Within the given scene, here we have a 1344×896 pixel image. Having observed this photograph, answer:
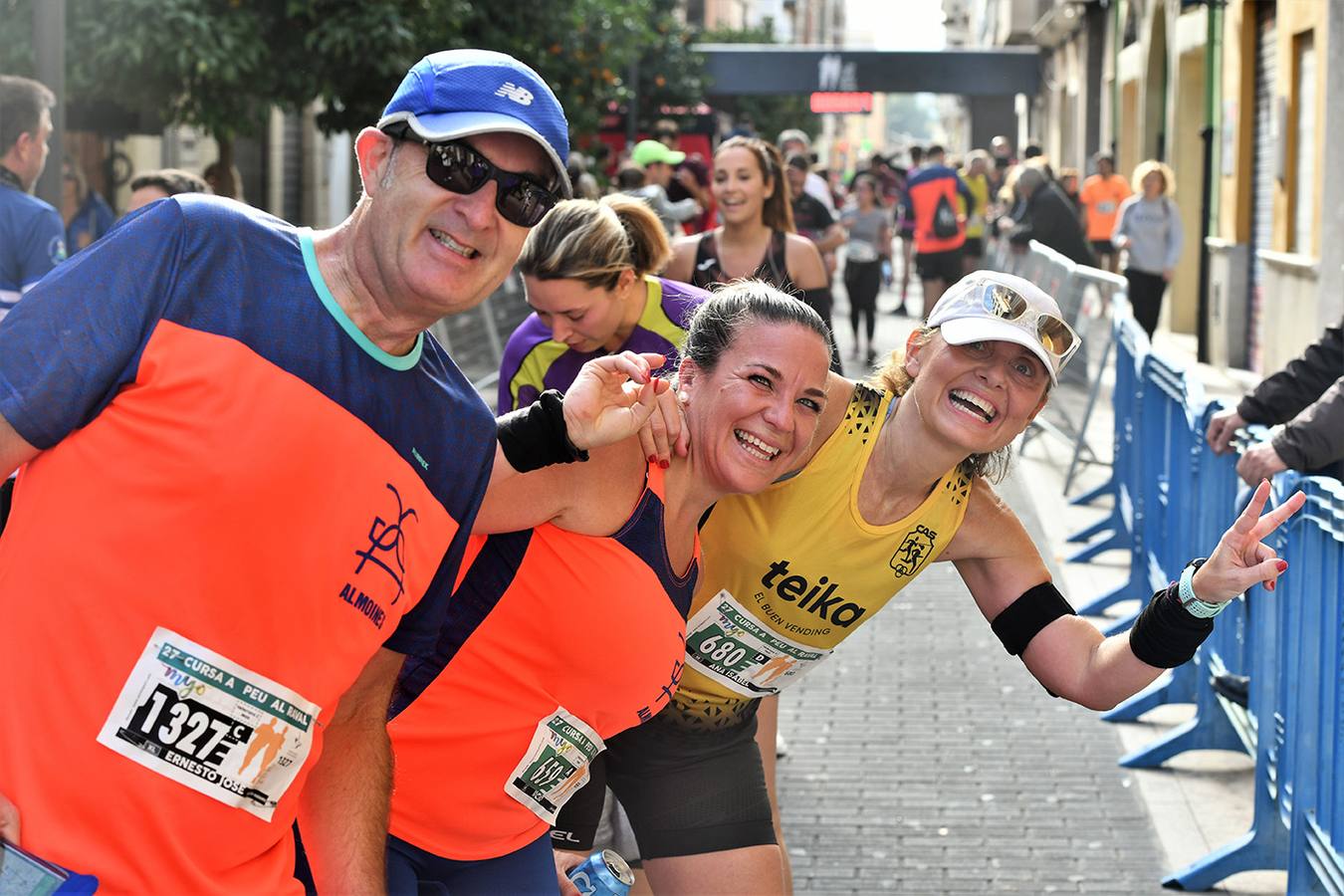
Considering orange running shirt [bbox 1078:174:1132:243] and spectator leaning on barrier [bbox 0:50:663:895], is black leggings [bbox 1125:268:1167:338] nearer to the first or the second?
orange running shirt [bbox 1078:174:1132:243]

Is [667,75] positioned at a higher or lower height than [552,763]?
higher

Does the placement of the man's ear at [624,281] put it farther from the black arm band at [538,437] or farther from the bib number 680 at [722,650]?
the black arm band at [538,437]

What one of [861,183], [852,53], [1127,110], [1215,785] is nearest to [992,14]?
[852,53]

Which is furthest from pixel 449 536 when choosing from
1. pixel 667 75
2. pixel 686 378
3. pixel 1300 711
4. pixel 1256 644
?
pixel 667 75

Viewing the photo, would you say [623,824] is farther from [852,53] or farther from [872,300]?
[852,53]

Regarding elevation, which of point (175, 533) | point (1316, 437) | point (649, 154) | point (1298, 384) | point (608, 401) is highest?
point (649, 154)

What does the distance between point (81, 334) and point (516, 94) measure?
27.4 inches

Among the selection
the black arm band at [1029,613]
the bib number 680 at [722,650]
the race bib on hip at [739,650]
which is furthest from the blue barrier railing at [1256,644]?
the bib number 680 at [722,650]

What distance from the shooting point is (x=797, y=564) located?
3.82 meters

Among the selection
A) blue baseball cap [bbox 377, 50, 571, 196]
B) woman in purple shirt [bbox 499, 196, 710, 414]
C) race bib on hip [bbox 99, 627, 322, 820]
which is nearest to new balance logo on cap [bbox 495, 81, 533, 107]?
blue baseball cap [bbox 377, 50, 571, 196]

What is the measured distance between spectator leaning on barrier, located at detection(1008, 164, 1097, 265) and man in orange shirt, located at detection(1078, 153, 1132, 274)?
4.38 meters

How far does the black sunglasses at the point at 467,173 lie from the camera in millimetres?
2529

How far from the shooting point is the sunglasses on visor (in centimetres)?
377

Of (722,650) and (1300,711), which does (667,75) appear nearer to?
(1300,711)
